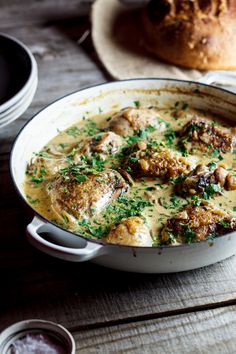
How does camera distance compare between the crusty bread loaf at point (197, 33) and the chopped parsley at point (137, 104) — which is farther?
the crusty bread loaf at point (197, 33)

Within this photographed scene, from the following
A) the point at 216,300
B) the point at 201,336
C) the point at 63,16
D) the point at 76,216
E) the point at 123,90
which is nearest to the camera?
the point at 201,336

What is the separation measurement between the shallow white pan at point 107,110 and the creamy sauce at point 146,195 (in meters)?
0.08

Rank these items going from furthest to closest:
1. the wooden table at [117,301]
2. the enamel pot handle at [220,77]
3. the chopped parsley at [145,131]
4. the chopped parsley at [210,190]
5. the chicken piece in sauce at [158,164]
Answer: the enamel pot handle at [220,77]
the chopped parsley at [145,131]
the chicken piece in sauce at [158,164]
the chopped parsley at [210,190]
the wooden table at [117,301]

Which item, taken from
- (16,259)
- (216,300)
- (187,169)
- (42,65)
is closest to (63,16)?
(42,65)

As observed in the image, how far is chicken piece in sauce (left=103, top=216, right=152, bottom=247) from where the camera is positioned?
2.42m

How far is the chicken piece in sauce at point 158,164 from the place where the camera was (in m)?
2.85

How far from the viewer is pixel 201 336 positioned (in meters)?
2.28

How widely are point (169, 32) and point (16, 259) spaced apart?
2082 mm

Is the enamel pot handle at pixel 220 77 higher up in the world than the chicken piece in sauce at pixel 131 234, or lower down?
higher up

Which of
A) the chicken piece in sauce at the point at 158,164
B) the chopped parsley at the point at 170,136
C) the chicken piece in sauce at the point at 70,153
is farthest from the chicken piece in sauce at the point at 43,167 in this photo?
the chopped parsley at the point at 170,136

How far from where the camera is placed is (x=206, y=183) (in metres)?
2.73

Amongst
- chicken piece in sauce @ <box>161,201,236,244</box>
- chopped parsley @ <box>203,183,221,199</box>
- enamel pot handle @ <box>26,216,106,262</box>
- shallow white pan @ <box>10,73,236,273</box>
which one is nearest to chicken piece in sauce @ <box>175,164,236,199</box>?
chopped parsley @ <box>203,183,221,199</box>

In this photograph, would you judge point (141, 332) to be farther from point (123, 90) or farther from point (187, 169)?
point (123, 90)

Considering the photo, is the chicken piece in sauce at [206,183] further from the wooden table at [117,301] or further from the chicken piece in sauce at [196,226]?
the wooden table at [117,301]
